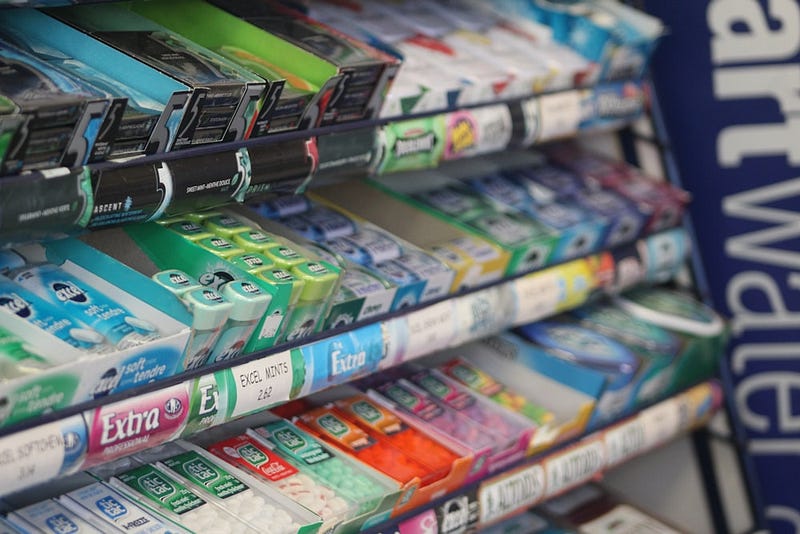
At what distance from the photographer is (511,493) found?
2.70m

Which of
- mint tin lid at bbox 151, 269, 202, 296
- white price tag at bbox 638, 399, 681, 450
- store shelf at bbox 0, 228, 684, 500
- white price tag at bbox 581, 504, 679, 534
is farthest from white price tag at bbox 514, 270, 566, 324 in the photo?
mint tin lid at bbox 151, 269, 202, 296

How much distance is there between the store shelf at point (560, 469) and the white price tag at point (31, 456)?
759 mm

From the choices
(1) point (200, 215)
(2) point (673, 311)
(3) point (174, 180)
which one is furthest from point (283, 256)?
(2) point (673, 311)

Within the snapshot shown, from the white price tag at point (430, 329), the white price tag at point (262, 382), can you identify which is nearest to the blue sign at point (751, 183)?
the white price tag at point (430, 329)

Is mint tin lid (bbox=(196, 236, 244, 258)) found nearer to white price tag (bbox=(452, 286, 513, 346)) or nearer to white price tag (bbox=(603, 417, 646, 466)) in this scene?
white price tag (bbox=(452, 286, 513, 346))

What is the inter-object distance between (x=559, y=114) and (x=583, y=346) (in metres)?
0.59

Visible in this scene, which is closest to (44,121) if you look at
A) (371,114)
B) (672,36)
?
(371,114)

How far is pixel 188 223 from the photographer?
Result: 2.19 meters

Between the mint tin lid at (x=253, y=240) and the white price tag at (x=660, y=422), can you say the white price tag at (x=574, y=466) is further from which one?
the mint tin lid at (x=253, y=240)

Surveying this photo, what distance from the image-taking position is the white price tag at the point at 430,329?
2475 millimetres

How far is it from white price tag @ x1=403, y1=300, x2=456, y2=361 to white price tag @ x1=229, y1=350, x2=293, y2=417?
1.23 ft

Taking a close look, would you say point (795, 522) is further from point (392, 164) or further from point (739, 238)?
point (392, 164)

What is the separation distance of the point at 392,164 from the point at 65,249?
2.40ft

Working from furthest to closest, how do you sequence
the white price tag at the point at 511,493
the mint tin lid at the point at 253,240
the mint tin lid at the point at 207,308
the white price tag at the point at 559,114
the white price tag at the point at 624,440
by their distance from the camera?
1. the white price tag at the point at 624,440
2. the white price tag at the point at 559,114
3. the white price tag at the point at 511,493
4. the mint tin lid at the point at 253,240
5. the mint tin lid at the point at 207,308
